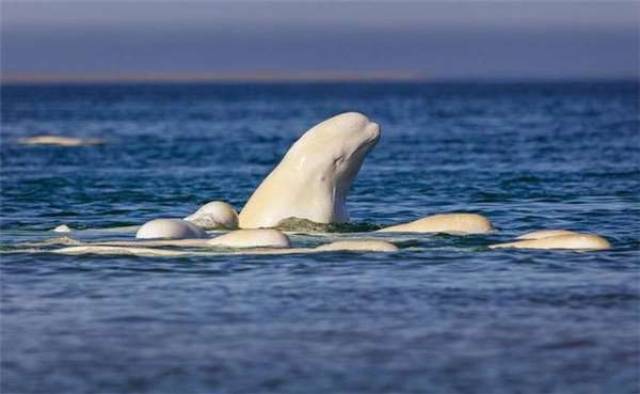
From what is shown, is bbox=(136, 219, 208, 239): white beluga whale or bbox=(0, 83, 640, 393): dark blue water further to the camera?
bbox=(136, 219, 208, 239): white beluga whale

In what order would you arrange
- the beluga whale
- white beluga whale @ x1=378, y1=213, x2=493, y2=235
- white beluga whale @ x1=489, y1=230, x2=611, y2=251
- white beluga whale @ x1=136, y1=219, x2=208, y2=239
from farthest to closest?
the beluga whale, white beluga whale @ x1=378, y1=213, x2=493, y2=235, white beluga whale @ x1=136, y1=219, x2=208, y2=239, white beluga whale @ x1=489, y1=230, x2=611, y2=251

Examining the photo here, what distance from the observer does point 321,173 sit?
24234 millimetres

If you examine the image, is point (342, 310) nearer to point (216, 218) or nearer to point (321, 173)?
point (321, 173)

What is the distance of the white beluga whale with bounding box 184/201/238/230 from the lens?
24.5 metres

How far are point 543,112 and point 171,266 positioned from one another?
3486 inches

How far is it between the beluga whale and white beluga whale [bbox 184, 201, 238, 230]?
38cm

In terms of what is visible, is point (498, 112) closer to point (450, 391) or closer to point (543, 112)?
point (543, 112)

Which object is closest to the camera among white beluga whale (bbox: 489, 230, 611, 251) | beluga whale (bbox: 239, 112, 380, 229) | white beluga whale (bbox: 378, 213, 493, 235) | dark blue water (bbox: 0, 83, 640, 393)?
dark blue water (bbox: 0, 83, 640, 393)

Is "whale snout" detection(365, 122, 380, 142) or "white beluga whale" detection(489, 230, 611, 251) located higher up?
"whale snout" detection(365, 122, 380, 142)

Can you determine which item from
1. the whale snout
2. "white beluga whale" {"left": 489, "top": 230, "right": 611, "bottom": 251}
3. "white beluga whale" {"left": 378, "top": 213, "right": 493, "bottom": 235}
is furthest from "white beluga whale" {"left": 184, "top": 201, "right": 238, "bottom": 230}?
"white beluga whale" {"left": 489, "top": 230, "right": 611, "bottom": 251}

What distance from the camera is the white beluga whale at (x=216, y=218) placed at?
24484 mm

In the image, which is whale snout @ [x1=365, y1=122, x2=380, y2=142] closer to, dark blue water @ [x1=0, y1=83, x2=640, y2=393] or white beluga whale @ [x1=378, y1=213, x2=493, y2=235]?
white beluga whale @ [x1=378, y1=213, x2=493, y2=235]

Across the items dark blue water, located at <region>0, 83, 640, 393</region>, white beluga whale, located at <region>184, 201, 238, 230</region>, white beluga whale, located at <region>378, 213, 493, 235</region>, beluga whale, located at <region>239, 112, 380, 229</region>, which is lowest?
dark blue water, located at <region>0, 83, 640, 393</region>

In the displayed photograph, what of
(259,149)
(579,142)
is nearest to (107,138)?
(259,149)
